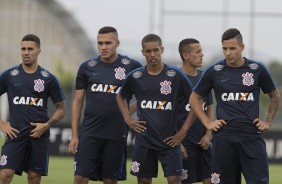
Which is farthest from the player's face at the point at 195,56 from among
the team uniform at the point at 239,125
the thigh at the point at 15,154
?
the thigh at the point at 15,154

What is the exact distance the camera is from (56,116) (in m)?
11.2

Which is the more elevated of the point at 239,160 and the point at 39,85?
the point at 39,85

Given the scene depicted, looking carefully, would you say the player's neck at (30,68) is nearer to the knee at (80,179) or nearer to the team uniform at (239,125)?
the knee at (80,179)

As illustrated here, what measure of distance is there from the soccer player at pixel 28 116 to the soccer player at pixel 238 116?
7.56 feet

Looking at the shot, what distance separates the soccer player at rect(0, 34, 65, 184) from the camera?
1099 cm

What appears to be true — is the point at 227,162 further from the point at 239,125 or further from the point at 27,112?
the point at 27,112

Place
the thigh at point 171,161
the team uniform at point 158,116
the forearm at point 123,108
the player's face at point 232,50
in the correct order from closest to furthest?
the player's face at point 232,50 → the thigh at point 171,161 → the team uniform at point 158,116 → the forearm at point 123,108

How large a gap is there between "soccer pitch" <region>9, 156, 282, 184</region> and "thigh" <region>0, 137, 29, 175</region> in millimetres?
4244

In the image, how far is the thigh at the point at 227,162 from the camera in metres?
9.98

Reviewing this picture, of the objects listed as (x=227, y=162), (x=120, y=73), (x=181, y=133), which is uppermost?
(x=120, y=73)

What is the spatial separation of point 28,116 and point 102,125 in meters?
0.96

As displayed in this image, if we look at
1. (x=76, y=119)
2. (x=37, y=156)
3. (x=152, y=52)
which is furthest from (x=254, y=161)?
(x=37, y=156)

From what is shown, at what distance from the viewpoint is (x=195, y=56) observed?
11.8 m

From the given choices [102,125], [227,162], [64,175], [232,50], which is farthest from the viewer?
[64,175]
